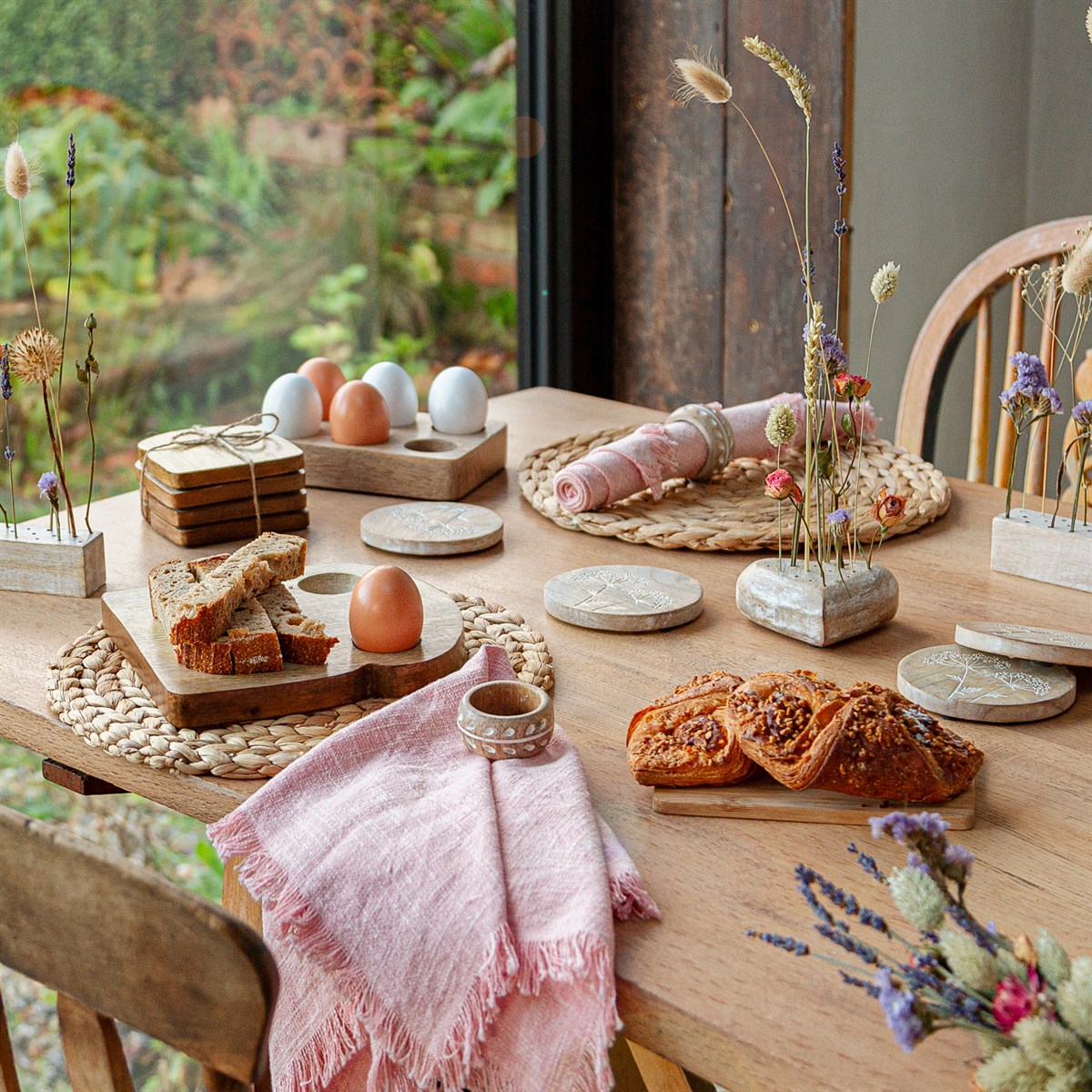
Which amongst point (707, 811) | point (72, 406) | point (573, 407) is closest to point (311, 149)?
point (72, 406)

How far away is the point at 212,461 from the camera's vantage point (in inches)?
53.5

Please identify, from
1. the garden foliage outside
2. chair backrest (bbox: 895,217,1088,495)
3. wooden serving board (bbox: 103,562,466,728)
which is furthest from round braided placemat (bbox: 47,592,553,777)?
the garden foliage outside

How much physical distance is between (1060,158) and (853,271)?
746 millimetres

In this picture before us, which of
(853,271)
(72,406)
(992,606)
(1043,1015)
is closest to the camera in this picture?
(1043,1015)

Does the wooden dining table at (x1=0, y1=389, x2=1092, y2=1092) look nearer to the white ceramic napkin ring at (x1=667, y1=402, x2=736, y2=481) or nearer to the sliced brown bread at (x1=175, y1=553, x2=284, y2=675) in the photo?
the sliced brown bread at (x1=175, y1=553, x2=284, y2=675)

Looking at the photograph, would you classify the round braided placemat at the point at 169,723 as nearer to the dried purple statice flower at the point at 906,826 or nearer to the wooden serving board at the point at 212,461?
the wooden serving board at the point at 212,461

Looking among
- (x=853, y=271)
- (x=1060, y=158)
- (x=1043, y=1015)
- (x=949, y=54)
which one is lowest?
(x=1043, y=1015)

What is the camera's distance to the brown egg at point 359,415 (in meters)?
1.51

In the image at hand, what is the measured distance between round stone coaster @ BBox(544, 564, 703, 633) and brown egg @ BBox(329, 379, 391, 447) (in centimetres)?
38

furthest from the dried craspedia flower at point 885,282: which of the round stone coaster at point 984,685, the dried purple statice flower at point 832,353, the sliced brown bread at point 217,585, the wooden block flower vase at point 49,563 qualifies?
the wooden block flower vase at point 49,563

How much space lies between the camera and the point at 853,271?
93.0 inches

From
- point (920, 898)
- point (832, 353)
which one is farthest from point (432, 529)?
point (920, 898)

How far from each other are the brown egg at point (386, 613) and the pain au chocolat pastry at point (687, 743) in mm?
200

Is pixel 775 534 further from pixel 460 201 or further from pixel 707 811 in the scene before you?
pixel 460 201
